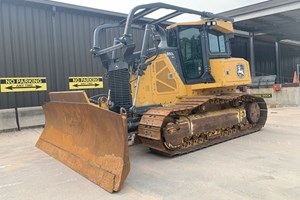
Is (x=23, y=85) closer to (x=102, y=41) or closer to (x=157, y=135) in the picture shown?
(x=102, y=41)

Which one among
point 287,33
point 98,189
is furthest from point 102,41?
point 287,33

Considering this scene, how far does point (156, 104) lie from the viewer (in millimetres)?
6176

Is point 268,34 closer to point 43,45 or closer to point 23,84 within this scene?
point 43,45

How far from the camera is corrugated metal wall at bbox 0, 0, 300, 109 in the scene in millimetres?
9453

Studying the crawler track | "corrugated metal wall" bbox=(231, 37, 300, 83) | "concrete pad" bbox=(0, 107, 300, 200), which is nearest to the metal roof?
"corrugated metal wall" bbox=(231, 37, 300, 83)

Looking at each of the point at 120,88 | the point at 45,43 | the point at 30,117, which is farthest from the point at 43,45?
the point at 120,88

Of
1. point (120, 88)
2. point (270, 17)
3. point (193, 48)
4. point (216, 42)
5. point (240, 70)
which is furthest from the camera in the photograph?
point (270, 17)

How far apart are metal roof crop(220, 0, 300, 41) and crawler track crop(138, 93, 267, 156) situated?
29.1 ft

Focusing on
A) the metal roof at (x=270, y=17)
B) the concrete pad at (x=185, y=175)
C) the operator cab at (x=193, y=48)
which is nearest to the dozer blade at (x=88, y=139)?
the concrete pad at (x=185, y=175)

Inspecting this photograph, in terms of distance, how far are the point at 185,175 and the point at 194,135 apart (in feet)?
5.61

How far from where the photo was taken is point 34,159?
555cm

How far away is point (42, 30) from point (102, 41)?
2438mm

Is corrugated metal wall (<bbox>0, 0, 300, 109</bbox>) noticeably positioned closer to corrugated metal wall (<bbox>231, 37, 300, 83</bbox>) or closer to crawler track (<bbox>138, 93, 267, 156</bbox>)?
crawler track (<bbox>138, 93, 267, 156</bbox>)

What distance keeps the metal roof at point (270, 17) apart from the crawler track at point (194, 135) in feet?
29.1
